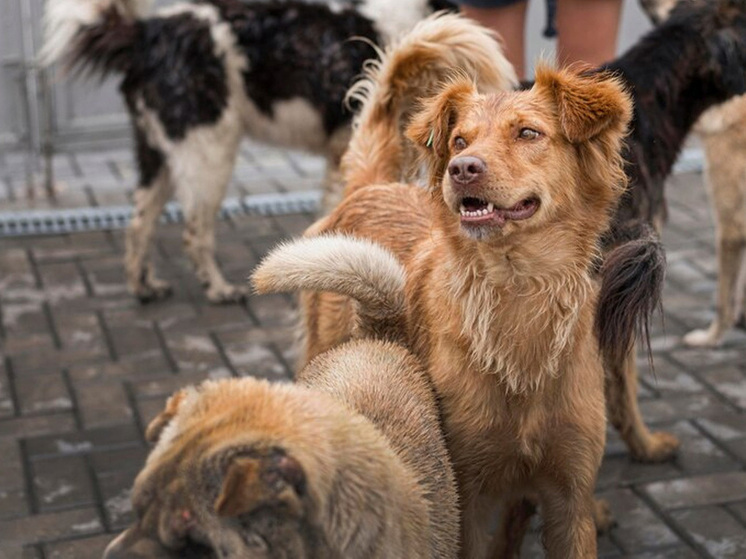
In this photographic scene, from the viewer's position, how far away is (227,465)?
2.27 meters

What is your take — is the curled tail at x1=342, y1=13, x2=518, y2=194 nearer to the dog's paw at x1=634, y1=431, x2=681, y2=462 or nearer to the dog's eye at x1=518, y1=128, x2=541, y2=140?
the dog's eye at x1=518, y1=128, x2=541, y2=140

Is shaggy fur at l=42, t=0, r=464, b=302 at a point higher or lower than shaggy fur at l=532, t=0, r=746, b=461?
lower

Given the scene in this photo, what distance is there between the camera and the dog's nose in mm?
2654

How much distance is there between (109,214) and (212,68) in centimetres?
164

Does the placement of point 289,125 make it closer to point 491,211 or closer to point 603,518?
point 603,518

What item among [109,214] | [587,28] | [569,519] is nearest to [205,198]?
[109,214]

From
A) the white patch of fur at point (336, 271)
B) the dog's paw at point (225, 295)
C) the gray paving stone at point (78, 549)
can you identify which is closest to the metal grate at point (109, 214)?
the dog's paw at point (225, 295)

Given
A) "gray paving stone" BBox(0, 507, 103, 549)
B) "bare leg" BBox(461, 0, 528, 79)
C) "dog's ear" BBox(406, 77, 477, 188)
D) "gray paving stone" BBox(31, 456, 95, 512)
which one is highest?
"dog's ear" BBox(406, 77, 477, 188)

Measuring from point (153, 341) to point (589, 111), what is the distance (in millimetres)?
3099

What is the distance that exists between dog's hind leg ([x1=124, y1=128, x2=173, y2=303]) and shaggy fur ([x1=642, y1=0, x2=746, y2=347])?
2.51 meters

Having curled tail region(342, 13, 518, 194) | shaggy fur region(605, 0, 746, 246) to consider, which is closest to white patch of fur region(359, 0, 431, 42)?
curled tail region(342, 13, 518, 194)

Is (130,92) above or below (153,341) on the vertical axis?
above

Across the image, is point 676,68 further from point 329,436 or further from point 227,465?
point 227,465

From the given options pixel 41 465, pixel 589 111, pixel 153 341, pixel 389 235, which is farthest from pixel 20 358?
pixel 589 111
